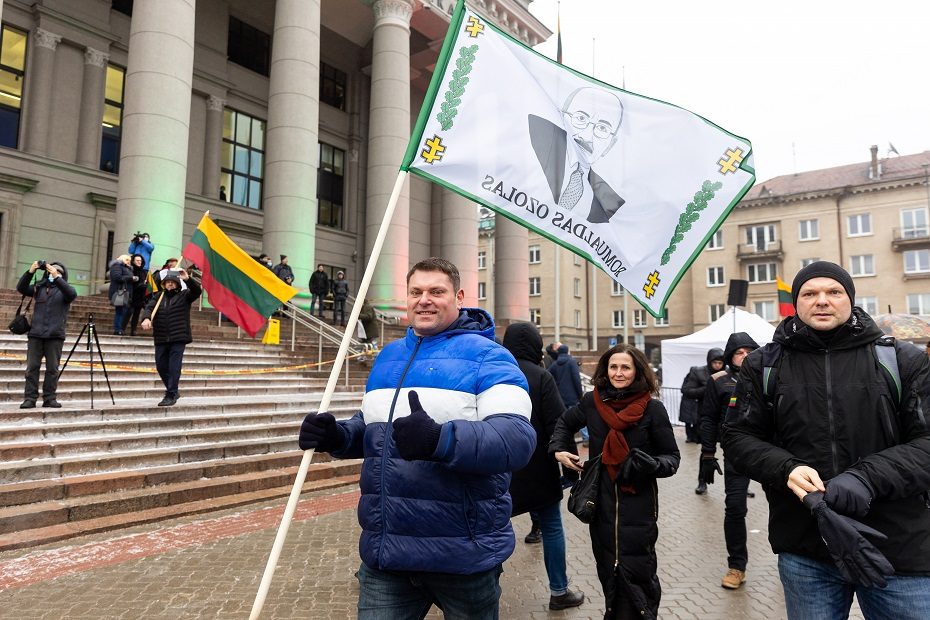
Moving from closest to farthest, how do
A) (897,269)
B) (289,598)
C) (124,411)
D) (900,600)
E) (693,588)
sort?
(900,600) → (289,598) → (693,588) → (124,411) → (897,269)

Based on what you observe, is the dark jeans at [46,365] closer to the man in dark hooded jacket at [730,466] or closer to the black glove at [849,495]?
the man in dark hooded jacket at [730,466]

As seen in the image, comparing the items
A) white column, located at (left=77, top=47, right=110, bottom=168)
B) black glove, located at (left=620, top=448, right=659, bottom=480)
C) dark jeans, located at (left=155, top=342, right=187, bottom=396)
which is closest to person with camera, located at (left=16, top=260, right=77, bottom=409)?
dark jeans, located at (left=155, top=342, right=187, bottom=396)

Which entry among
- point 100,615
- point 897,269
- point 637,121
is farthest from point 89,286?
point 897,269

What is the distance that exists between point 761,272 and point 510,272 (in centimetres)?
3222

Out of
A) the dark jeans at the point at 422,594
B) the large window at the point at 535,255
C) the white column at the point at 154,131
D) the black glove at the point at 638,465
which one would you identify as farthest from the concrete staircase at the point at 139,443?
the large window at the point at 535,255

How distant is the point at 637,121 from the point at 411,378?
353 cm

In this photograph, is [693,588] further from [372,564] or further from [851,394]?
[372,564]

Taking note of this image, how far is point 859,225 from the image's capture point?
4638 cm

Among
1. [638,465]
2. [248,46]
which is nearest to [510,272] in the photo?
[248,46]

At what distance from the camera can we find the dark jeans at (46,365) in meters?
7.61

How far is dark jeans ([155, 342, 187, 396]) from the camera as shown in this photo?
8.68 metres

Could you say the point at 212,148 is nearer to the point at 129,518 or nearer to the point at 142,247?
the point at 142,247

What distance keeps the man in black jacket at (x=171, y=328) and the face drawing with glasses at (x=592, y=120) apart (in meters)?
6.52

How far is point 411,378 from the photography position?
2350 mm
